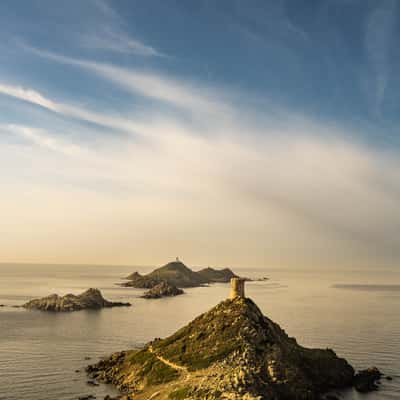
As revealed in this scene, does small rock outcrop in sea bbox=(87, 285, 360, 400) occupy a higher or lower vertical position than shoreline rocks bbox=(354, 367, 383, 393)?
higher

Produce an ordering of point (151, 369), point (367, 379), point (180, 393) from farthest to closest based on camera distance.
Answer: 1. point (367, 379)
2. point (151, 369)
3. point (180, 393)

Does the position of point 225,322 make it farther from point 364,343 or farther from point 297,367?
point 364,343

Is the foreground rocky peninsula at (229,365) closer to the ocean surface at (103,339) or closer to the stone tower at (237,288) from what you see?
the stone tower at (237,288)

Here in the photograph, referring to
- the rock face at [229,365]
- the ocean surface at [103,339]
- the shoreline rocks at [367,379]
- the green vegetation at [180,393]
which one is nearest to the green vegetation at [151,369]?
the rock face at [229,365]

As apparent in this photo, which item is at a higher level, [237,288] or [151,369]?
[237,288]

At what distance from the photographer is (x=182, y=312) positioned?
195m

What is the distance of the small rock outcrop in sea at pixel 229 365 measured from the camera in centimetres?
7112

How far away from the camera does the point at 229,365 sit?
74875 mm

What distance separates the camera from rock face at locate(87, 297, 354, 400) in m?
71.1

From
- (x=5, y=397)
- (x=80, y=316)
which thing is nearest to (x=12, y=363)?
(x=5, y=397)

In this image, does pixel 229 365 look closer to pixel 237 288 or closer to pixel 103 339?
pixel 237 288

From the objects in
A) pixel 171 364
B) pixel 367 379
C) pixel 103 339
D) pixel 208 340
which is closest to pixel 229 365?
pixel 208 340

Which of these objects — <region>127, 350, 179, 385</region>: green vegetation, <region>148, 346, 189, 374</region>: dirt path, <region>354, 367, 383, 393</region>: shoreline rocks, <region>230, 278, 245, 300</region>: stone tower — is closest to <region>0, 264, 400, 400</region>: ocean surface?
<region>354, 367, 383, 393</region>: shoreline rocks

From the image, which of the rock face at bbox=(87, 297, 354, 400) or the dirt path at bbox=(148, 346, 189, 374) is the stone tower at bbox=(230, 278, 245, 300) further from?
the dirt path at bbox=(148, 346, 189, 374)
